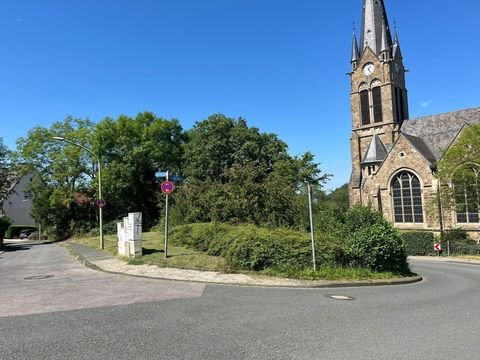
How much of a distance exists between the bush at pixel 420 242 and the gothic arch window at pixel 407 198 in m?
4.02

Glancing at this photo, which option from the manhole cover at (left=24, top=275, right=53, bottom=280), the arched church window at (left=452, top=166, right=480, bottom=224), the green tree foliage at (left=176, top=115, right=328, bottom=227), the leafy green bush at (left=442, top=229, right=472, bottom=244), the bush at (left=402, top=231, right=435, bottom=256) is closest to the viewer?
the manhole cover at (left=24, top=275, right=53, bottom=280)

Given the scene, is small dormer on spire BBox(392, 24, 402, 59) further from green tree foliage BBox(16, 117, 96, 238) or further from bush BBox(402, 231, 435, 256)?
green tree foliage BBox(16, 117, 96, 238)

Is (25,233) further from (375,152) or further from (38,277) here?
(38,277)

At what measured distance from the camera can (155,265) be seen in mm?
14047

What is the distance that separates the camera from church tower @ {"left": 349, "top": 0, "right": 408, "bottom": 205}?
1981 inches

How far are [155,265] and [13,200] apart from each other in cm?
6837

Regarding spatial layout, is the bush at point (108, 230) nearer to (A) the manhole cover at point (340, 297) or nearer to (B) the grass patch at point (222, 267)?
(B) the grass patch at point (222, 267)

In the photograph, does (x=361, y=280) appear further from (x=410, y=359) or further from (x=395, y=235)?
(x=410, y=359)

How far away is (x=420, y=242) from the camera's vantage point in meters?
36.5

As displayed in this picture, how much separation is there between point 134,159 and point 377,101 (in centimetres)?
3116

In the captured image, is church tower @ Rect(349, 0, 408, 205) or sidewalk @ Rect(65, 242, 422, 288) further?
church tower @ Rect(349, 0, 408, 205)

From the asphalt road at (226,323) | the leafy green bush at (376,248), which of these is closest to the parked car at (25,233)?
the asphalt road at (226,323)

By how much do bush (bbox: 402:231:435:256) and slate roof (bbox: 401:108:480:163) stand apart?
27.3ft

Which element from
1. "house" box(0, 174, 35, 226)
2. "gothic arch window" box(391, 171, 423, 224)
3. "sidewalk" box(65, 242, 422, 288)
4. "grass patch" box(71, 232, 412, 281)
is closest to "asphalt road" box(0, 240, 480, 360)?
"sidewalk" box(65, 242, 422, 288)
